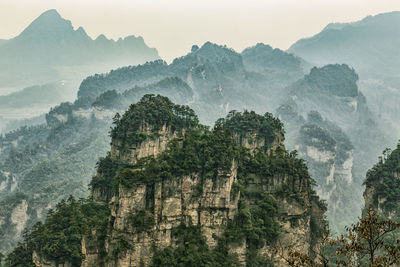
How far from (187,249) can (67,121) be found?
4706 inches

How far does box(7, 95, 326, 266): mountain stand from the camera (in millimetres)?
36750

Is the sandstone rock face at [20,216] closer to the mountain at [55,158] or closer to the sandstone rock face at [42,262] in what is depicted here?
the mountain at [55,158]

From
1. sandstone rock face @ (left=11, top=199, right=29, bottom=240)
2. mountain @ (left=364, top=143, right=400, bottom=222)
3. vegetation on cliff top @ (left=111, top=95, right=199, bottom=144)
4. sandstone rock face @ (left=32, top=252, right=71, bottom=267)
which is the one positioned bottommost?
sandstone rock face @ (left=32, top=252, right=71, bottom=267)

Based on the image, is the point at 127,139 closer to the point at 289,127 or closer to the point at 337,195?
the point at 337,195

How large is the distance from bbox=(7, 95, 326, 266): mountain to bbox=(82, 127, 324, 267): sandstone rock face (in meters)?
0.08

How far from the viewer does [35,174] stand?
106 meters

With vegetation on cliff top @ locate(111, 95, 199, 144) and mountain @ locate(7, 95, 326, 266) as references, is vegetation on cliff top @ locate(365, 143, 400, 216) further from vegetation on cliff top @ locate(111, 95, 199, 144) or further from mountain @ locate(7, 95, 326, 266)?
vegetation on cliff top @ locate(111, 95, 199, 144)

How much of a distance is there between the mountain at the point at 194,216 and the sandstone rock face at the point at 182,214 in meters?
0.08

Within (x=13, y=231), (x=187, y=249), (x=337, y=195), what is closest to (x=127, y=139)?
(x=187, y=249)

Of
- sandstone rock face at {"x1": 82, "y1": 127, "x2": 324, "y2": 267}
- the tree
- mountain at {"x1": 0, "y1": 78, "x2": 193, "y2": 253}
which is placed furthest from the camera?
mountain at {"x1": 0, "y1": 78, "x2": 193, "y2": 253}

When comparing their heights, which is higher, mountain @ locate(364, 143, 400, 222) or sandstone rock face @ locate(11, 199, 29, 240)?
mountain @ locate(364, 143, 400, 222)

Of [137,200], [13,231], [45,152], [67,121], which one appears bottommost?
[13,231]

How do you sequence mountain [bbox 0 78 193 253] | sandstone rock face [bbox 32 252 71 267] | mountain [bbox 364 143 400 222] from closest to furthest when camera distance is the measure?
sandstone rock face [bbox 32 252 71 267], mountain [bbox 364 143 400 222], mountain [bbox 0 78 193 253]

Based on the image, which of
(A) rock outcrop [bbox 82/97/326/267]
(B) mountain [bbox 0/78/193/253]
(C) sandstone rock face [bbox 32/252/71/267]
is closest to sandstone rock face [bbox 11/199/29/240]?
(B) mountain [bbox 0/78/193/253]
